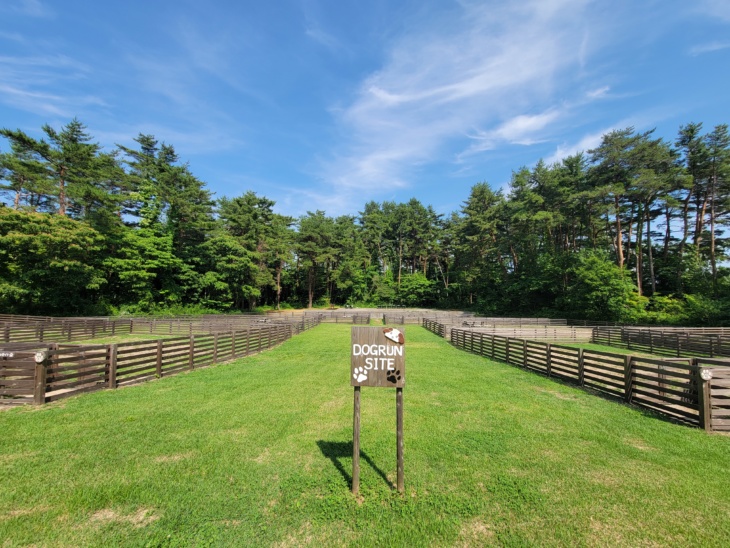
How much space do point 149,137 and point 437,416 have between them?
54.1 meters

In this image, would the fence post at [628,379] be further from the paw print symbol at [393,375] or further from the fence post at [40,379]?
the fence post at [40,379]

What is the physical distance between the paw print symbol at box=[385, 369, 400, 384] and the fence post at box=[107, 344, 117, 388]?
24.7 feet

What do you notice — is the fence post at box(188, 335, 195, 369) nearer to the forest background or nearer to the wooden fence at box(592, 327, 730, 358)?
the wooden fence at box(592, 327, 730, 358)

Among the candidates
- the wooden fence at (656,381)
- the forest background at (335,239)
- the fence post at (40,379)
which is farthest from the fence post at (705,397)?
the forest background at (335,239)

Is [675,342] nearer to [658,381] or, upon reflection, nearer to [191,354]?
[658,381]

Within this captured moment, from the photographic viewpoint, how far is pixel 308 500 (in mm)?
3439

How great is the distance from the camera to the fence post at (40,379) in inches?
249

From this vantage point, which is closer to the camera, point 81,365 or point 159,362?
point 81,365

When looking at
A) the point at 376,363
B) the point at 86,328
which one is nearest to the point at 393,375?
the point at 376,363

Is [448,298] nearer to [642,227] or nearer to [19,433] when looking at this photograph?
[642,227]

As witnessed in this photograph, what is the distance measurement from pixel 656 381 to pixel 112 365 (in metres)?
11.8

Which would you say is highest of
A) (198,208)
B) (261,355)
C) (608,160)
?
(608,160)

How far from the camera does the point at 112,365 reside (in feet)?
25.3

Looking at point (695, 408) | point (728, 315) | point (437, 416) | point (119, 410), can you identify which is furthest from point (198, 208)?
point (728, 315)
